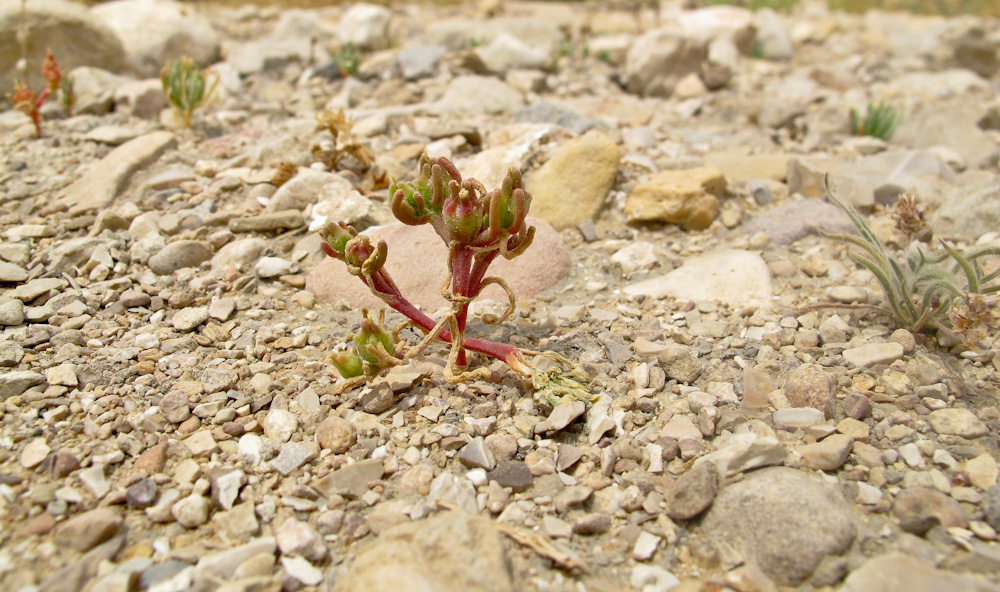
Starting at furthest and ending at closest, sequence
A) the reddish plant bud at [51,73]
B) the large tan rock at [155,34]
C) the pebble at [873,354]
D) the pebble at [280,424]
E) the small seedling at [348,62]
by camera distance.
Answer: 1. the large tan rock at [155,34]
2. the small seedling at [348,62]
3. the reddish plant bud at [51,73]
4. the pebble at [873,354]
5. the pebble at [280,424]

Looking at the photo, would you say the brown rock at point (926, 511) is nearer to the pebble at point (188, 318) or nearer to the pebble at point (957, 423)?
the pebble at point (957, 423)

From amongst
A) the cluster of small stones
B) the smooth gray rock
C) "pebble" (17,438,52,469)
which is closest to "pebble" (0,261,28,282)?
the cluster of small stones

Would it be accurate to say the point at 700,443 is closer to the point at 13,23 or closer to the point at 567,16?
the point at 13,23

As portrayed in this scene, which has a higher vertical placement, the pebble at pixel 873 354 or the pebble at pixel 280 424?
the pebble at pixel 280 424

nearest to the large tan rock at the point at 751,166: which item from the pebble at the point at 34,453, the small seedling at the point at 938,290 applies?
the small seedling at the point at 938,290

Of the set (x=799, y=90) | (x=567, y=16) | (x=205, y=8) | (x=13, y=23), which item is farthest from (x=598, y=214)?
(x=205, y=8)

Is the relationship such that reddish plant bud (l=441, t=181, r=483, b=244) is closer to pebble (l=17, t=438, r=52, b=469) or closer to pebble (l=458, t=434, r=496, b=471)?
pebble (l=458, t=434, r=496, b=471)

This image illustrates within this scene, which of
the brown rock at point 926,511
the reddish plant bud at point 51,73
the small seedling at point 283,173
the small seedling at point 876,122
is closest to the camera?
the brown rock at point 926,511

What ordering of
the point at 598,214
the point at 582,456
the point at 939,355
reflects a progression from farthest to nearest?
1. the point at 598,214
2. the point at 939,355
3. the point at 582,456
